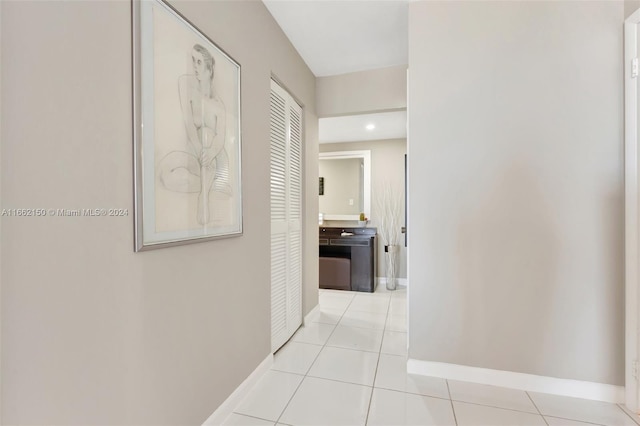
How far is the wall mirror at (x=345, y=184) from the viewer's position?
4.59m

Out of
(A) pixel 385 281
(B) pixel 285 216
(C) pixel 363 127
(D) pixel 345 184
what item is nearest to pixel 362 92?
(C) pixel 363 127

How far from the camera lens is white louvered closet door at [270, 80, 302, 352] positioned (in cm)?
222

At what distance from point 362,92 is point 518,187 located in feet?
5.65

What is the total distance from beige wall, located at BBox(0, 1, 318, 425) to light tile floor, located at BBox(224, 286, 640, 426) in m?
0.44

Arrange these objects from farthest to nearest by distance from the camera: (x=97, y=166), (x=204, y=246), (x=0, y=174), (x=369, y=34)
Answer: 1. (x=369, y=34)
2. (x=204, y=246)
3. (x=97, y=166)
4. (x=0, y=174)

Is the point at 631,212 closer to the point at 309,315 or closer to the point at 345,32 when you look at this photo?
the point at 345,32

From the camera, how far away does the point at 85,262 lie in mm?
871

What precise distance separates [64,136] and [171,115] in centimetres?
41

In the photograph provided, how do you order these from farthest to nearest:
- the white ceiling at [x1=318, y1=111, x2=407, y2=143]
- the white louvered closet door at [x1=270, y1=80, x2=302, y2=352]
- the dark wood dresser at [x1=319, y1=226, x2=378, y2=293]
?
the dark wood dresser at [x1=319, y1=226, x2=378, y2=293]
the white ceiling at [x1=318, y1=111, x2=407, y2=143]
the white louvered closet door at [x1=270, y1=80, x2=302, y2=352]

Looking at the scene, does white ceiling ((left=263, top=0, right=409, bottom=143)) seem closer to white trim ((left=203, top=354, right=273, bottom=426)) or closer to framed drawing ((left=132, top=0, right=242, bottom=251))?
framed drawing ((left=132, top=0, right=242, bottom=251))

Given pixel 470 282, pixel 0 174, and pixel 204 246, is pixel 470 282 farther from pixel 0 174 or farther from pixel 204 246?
pixel 0 174

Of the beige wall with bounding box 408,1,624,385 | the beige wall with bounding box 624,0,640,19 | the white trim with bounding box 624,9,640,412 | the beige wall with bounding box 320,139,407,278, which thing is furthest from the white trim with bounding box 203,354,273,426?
the beige wall with bounding box 624,0,640,19

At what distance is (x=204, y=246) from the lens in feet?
4.57

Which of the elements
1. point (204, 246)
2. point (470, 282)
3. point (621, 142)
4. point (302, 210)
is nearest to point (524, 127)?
point (621, 142)
